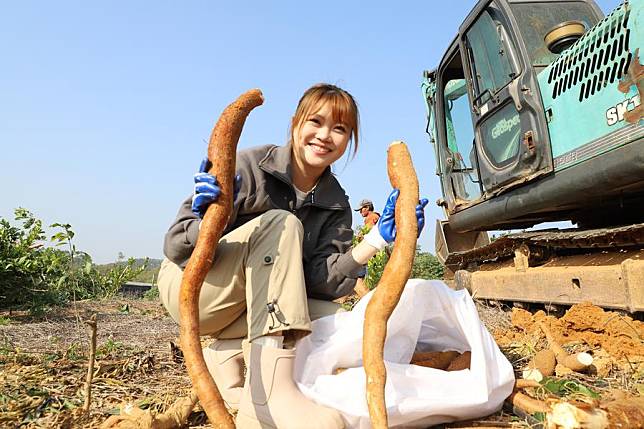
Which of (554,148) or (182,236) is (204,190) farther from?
(554,148)

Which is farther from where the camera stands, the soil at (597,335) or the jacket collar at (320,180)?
the soil at (597,335)

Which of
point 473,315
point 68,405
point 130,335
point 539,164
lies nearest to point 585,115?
point 539,164

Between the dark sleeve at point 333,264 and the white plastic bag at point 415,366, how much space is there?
0.20 metres

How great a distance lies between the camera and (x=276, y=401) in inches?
66.6

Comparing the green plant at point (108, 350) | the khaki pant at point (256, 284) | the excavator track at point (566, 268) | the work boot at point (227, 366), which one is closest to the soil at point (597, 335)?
the excavator track at point (566, 268)

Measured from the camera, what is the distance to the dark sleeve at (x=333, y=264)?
2301 millimetres

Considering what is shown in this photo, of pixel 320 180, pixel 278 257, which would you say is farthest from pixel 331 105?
pixel 278 257

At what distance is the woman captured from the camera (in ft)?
5.69

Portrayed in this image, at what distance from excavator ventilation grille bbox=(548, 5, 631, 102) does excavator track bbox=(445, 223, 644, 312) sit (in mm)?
909

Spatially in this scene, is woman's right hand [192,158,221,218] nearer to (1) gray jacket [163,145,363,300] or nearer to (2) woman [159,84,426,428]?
(2) woman [159,84,426,428]

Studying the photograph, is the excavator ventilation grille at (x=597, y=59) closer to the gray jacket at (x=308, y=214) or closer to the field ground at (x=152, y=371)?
the field ground at (x=152, y=371)

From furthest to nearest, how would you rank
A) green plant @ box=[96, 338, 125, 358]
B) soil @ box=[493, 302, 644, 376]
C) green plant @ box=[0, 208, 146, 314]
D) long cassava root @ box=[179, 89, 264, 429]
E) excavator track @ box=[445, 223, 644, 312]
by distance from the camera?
1. green plant @ box=[0, 208, 146, 314]
2. excavator track @ box=[445, 223, 644, 312]
3. green plant @ box=[96, 338, 125, 358]
4. soil @ box=[493, 302, 644, 376]
5. long cassava root @ box=[179, 89, 264, 429]

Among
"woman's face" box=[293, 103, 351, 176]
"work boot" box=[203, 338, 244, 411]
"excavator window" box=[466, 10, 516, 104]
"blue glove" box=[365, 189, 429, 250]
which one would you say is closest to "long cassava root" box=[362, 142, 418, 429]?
"blue glove" box=[365, 189, 429, 250]

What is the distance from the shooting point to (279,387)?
67.7 inches
